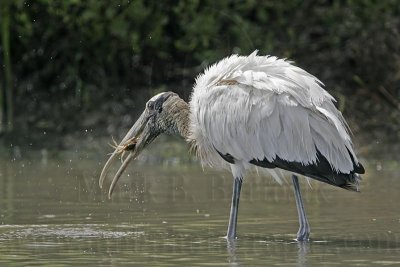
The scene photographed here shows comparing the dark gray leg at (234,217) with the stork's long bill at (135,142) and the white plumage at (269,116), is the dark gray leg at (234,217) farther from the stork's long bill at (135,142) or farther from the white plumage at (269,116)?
the stork's long bill at (135,142)

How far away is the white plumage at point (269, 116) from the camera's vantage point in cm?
880

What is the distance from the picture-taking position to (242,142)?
897 cm

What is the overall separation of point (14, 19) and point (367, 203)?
266 inches

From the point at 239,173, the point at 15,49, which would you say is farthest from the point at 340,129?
the point at 15,49

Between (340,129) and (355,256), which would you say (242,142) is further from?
(355,256)

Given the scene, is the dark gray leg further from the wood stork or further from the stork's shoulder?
the stork's shoulder

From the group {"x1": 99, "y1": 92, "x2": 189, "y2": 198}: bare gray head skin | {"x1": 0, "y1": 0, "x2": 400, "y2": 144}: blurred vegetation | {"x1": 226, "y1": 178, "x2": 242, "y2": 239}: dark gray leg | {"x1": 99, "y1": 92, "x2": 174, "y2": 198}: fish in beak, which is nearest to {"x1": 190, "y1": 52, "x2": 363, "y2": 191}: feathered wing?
{"x1": 226, "y1": 178, "x2": 242, "y2": 239}: dark gray leg

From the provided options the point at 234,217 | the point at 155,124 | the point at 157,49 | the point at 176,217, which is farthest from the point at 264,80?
the point at 157,49

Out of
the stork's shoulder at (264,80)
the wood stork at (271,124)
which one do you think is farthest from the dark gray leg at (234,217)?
the stork's shoulder at (264,80)

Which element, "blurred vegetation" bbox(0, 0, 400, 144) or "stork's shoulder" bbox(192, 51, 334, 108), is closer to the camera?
"stork's shoulder" bbox(192, 51, 334, 108)

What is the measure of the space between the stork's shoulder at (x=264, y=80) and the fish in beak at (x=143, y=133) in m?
0.64

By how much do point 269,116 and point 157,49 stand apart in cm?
758

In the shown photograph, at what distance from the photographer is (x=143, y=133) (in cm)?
998

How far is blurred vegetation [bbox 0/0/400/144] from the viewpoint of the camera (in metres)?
15.6
